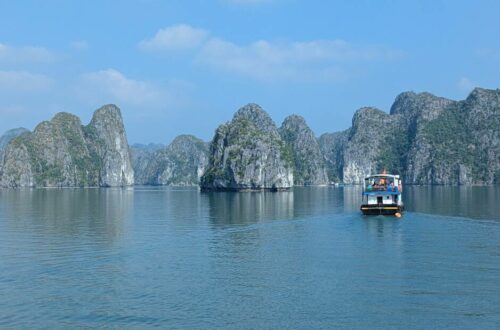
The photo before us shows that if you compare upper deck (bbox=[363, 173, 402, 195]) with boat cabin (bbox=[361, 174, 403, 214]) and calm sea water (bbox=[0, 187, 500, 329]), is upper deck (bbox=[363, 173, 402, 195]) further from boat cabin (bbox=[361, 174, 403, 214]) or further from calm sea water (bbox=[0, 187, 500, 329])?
calm sea water (bbox=[0, 187, 500, 329])

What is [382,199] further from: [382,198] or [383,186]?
[383,186]

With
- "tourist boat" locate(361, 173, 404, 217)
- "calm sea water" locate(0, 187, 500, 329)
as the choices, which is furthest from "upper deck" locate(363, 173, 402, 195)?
"calm sea water" locate(0, 187, 500, 329)

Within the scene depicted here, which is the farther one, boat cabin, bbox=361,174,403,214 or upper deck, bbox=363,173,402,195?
upper deck, bbox=363,173,402,195

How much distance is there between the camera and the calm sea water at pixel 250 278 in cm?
3173

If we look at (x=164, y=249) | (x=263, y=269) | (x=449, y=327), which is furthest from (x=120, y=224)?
(x=449, y=327)

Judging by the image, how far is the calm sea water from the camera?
31734 millimetres

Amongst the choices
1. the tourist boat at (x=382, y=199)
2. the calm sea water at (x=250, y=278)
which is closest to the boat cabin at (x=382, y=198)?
the tourist boat at (x=382, y=199)

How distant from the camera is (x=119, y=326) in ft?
99.1

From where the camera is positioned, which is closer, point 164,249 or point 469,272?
point 469,272

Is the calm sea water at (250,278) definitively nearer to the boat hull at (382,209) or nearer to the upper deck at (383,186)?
the boat hull at (382,209)

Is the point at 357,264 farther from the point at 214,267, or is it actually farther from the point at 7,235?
the point at 7,235

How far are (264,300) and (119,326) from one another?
9.38 metres

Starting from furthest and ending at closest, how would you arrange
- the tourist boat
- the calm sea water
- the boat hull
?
the tourist boat
the boat hull
the calm sea water

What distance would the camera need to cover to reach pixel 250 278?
42.0 metres
